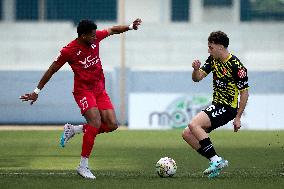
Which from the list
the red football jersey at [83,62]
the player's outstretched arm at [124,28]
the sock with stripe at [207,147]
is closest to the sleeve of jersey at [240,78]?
the sock with stripe at [207,147]

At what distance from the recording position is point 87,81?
11.8 metres

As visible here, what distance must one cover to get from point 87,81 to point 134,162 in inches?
124

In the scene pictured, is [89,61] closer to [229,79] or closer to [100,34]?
[100,34]

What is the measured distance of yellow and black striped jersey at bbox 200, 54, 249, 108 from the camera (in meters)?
11.3

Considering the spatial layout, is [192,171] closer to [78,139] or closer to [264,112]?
[78,139]

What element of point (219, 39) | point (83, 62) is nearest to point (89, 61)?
point (83, 62)

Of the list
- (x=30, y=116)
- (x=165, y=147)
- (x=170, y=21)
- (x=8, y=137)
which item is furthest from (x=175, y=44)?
(x=165, y=147)

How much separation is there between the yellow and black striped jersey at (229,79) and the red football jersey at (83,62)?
5.23ft

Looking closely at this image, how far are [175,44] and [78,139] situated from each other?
15.7 metres

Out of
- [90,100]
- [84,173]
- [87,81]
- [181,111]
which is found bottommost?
[181,111]

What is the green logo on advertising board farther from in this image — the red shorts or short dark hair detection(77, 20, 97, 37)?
short dark hair detection(77, 20, 97, 37)

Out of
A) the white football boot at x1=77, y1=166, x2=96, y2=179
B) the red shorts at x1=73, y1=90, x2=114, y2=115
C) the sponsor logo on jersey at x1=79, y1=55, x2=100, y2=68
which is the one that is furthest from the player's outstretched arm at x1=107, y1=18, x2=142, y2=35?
the white football boot at x1=77, y1=166, x2=96, y2=179

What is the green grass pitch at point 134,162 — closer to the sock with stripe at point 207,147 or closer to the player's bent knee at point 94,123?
the sock with stripe at point 207,147

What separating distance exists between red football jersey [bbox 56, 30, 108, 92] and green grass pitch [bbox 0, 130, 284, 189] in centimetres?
126
